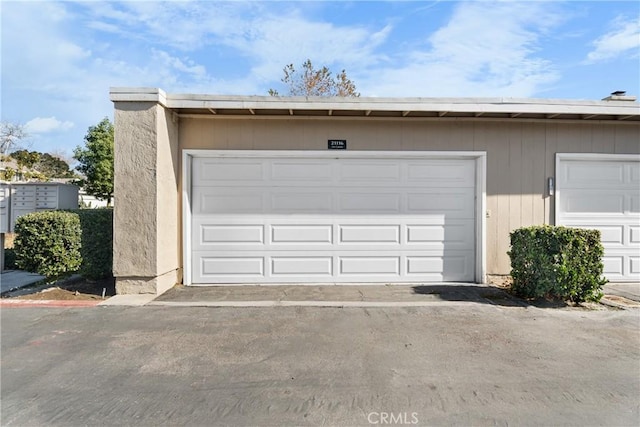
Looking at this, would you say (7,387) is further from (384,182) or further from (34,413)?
(384,182)

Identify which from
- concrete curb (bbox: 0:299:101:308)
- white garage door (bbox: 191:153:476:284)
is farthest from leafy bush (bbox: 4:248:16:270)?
white garage door (bbox: 191:153:476:284)

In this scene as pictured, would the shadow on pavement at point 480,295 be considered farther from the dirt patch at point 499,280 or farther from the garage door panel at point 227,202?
the garage door panel at point 227,202

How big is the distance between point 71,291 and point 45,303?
0.72m

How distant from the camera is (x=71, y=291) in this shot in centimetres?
626

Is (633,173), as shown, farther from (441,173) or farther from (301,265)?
(301,265)

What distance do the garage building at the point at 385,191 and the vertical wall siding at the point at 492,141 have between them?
19 millimetres

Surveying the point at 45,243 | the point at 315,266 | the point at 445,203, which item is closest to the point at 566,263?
the point at 445,203

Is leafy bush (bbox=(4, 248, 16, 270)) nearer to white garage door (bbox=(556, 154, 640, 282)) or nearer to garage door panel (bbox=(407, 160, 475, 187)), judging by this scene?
garage door panel (bbox=(407, 160, 475, 187))

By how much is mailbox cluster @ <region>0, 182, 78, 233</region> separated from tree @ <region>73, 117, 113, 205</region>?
30.9ft

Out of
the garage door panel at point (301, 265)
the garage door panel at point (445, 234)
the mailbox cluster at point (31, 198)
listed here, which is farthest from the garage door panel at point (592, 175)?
the mailbox cluster at point (31, 198)

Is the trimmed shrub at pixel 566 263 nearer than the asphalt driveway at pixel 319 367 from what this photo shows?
No

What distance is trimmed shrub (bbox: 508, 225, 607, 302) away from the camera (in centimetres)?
540

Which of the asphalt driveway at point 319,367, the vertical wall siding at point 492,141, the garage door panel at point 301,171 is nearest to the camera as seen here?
the asphalt driveway at point 319,367

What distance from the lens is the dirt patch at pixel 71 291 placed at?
19.5ft
